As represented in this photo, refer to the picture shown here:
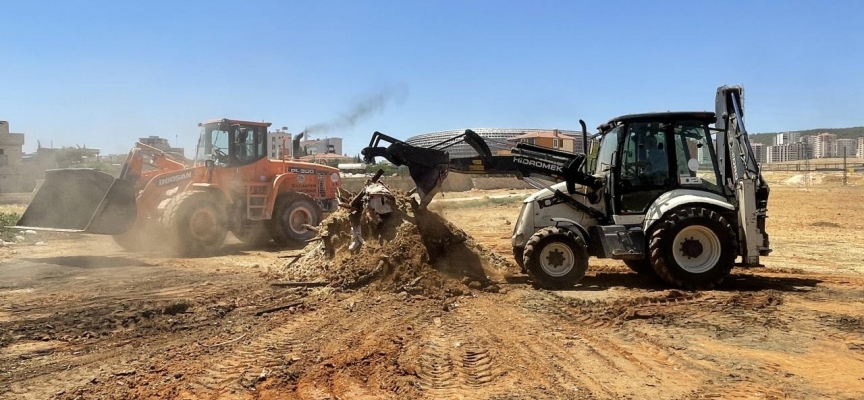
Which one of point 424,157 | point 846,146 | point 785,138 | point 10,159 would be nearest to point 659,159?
point 424,157

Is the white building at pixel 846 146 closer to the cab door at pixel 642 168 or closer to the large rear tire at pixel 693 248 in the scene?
the cab door at pixel 642 168

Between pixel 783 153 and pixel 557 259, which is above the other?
pixel 783 153

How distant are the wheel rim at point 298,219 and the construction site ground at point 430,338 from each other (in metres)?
4.77

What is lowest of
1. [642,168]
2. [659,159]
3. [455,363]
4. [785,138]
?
[455,363]

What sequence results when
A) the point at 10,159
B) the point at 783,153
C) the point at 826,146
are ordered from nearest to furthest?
the point at 10,159 < the point at 783,153 < the point at 826,146

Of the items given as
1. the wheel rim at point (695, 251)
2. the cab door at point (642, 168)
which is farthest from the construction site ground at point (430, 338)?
the cab door at point (642, 168)

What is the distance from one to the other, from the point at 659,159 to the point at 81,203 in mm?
11211

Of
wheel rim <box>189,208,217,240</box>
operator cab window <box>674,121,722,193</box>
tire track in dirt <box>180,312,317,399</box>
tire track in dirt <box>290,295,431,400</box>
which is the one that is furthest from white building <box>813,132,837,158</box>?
tire track in dirt <box>180,312,317,399</box>

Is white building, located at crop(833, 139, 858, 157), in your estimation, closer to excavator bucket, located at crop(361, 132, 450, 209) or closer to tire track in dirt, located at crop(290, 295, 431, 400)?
excavator bucket, located at crop(361, 132, 450, 209)

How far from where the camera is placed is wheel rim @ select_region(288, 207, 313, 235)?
50.3 ft

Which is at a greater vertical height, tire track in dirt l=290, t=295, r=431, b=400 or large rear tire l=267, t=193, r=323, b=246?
large rear tire l=267, t=193, r=323, b=246

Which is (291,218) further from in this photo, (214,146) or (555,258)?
(555,258)

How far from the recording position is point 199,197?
13430 mm

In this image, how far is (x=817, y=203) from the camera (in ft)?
86.8
